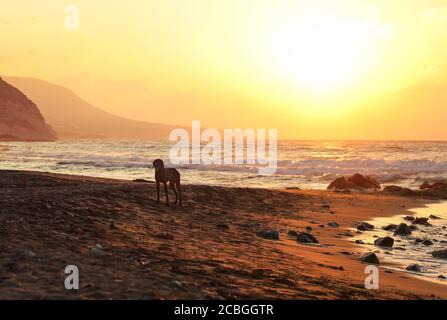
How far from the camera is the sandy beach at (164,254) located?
6.95m

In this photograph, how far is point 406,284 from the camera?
972 centimetres

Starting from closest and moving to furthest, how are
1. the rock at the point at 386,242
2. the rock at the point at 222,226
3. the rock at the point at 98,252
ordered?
1. the rock at the point at 98,252
2. the rock at the point at 222,226
3. the rock at the point at 386,242

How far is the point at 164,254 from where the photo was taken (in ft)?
30.6

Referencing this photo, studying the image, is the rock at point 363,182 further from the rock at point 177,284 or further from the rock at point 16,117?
the rock at point 16,117

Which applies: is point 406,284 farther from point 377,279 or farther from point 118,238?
point 118,238

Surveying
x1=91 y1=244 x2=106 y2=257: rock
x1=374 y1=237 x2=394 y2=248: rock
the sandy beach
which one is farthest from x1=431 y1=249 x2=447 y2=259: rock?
x1=91 y1=244 x2=106 y2=257: rock

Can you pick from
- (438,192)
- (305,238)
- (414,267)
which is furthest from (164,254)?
(438,192)

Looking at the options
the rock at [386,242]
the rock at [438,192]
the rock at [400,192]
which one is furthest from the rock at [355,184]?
the rock at [386,242]

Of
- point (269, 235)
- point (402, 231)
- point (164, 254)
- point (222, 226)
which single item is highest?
point (164, 254)

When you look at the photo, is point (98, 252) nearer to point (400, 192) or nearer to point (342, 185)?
point (400, 192)
